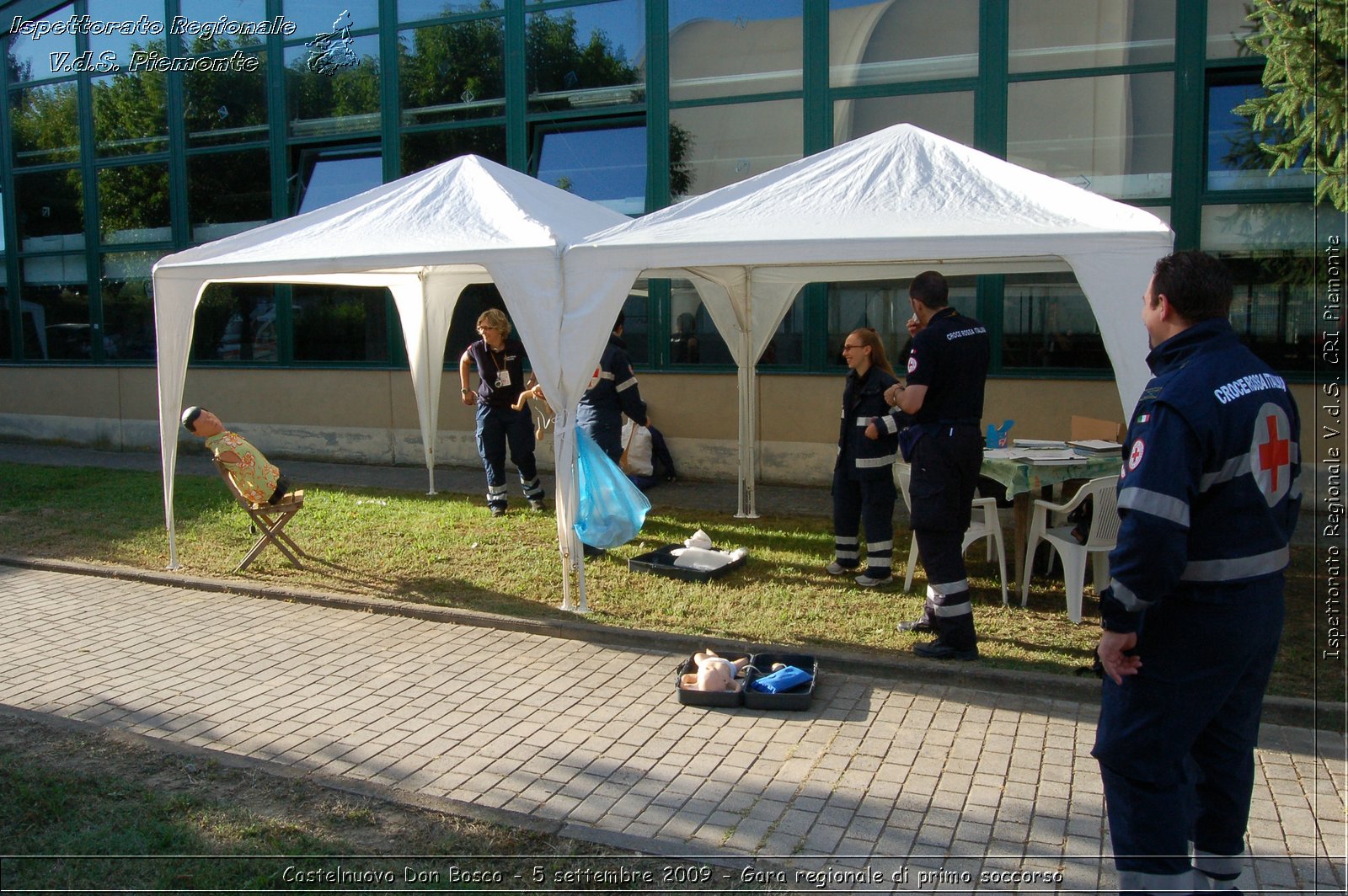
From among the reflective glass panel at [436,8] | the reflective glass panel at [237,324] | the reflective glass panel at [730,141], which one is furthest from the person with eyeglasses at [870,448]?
the reflective glass panel at [237,324]

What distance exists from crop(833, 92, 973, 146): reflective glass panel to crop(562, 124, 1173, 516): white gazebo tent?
12.3 feet

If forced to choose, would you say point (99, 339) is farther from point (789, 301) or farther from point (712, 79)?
point (789, 301)

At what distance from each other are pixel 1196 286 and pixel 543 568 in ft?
17.6

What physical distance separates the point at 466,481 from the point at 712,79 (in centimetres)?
515

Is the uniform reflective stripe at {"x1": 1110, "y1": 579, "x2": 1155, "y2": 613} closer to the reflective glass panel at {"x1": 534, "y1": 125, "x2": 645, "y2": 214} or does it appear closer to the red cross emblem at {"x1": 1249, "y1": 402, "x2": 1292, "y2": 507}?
the red cross emblem at {"x1": 1249, "y1": 402, "x2": 1292, "y2": 507}

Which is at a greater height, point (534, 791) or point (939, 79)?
point (939, 79)

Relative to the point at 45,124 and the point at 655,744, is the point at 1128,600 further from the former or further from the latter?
the point at 45,124

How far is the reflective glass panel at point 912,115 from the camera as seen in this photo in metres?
9.88

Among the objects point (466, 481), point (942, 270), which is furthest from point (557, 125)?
point (942, 270)

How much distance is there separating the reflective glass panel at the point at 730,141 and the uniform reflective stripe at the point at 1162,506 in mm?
8496

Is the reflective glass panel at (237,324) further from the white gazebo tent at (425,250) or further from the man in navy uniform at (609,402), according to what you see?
the man in navy uniform at (609,402)

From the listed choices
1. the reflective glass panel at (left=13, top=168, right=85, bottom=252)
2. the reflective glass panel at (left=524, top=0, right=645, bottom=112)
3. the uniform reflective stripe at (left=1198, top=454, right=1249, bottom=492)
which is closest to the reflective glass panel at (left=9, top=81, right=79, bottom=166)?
the reflective glass panel at (left=13, top=168, right=85, bottom=252)

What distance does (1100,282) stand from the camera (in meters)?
4.96

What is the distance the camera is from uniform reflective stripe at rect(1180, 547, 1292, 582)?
267 cm
